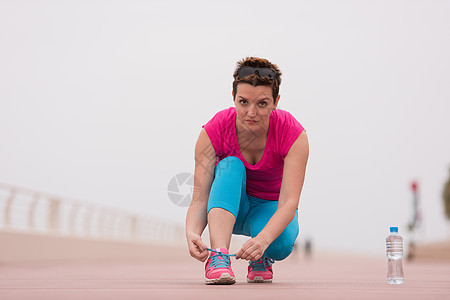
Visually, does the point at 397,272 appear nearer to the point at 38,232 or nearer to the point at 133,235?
the point at 38,232

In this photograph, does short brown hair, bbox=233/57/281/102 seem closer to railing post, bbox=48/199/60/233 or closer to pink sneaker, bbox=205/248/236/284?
pink sneaker, bbox=205/248/236/284

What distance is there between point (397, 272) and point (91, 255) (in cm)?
970

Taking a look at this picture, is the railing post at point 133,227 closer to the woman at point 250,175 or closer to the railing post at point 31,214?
the railing post at point 31,214

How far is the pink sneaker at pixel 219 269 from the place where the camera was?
12.4 feet

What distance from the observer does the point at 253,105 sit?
396cm

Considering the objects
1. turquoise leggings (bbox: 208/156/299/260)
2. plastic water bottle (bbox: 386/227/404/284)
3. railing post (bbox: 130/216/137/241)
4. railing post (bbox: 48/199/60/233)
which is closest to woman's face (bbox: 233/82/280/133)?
turquoise leggings (bbox: 208/156/299/260)

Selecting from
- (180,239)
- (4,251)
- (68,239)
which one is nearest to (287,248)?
(4,251)

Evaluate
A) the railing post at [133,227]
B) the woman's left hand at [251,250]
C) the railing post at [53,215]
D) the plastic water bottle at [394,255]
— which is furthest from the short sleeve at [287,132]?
the railing post at [133,227]

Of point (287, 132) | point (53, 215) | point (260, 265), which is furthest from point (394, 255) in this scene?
point (53, 215)

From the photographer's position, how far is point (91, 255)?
1343 cm

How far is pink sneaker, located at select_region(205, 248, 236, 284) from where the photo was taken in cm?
379

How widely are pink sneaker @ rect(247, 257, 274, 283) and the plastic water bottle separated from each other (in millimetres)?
804

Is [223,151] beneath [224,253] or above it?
above

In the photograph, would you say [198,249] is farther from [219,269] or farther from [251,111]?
[251,111]
